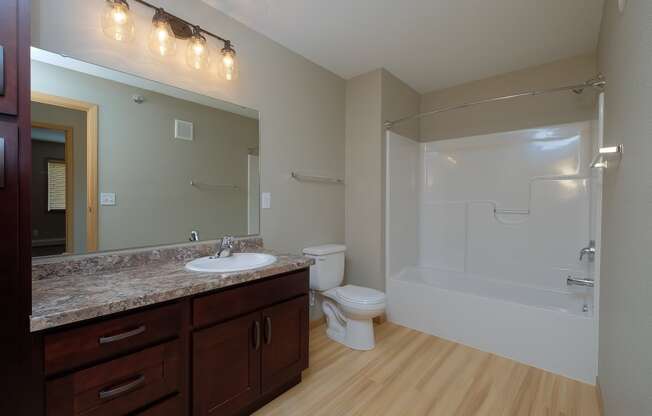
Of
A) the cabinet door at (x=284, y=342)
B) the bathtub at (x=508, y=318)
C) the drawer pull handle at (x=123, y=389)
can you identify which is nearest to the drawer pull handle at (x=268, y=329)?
the cabinet door at (x=284, y=342)

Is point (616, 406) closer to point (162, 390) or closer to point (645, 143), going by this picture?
point (645, 143)

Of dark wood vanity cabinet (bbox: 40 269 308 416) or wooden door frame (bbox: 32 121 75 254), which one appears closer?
dark wood vanity cabinet (bbox: 40 269 308 416)

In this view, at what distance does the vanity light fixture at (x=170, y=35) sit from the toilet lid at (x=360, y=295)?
1791mm

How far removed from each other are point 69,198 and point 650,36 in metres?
2.29

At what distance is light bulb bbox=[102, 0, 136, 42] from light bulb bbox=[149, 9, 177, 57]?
0.41ft

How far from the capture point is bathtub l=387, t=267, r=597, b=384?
75.4 inches

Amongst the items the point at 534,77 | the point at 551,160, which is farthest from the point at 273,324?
the point at 534,77

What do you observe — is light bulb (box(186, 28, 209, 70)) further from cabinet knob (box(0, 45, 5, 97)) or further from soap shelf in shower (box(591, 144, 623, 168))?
soap shelf in shower (box(591, 144, 623, 168))

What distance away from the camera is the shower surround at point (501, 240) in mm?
2076

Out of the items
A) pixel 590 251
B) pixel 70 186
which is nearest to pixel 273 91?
pixel 70 186

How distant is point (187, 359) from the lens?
123cm

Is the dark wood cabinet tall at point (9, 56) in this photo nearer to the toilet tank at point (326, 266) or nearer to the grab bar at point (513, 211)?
the toilet tank at point (326, 266)

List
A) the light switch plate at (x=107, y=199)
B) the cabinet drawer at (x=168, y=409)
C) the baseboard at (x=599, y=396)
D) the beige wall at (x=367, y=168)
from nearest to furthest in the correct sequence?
the cabinet drawer at (x=168, y=409) < the light switch plate at (x=107, y=199) < the baseboard at (x=599, y=396) < the beige wall at (x=367, y=168)

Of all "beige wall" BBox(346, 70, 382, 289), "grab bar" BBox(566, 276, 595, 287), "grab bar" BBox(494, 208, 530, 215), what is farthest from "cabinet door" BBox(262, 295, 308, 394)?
"grab bar" BBox(494, 208, 530, 215)
